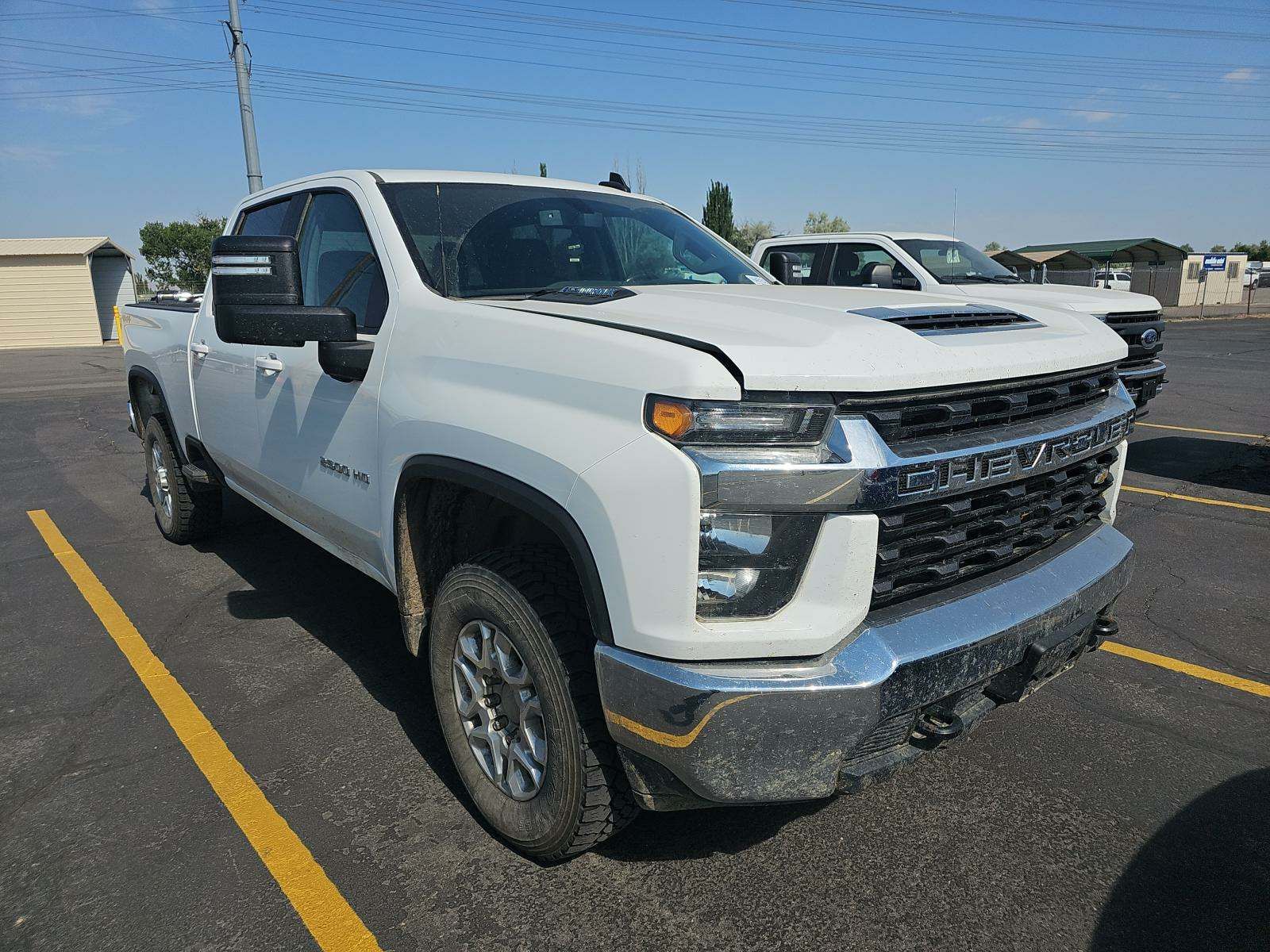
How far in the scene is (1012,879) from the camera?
2.47 m

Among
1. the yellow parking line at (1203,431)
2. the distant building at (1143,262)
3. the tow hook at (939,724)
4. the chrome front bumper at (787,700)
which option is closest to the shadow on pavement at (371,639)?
the chrome front bumper at (787,700)

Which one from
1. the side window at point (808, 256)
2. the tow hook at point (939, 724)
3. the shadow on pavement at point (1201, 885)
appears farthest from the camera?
the side window at point (808, 256)

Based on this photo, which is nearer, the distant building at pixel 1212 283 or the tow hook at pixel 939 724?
the tow hook at pixel 939 724

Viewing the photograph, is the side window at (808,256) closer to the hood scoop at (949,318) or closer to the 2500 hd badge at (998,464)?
the hood scoop at (949,318)

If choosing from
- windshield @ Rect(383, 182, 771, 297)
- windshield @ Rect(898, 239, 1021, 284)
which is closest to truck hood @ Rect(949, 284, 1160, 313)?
windshield @ Rect(898, 239, 1021, 284)

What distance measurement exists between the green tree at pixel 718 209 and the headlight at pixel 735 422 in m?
55.5

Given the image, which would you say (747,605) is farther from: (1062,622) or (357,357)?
(357,357)

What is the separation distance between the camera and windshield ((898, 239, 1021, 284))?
28.1ft

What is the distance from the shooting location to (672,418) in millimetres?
1914

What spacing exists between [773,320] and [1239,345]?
2297 cm

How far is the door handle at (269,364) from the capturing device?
355 cm

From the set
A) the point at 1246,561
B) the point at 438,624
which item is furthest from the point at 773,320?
the point at 1246,561

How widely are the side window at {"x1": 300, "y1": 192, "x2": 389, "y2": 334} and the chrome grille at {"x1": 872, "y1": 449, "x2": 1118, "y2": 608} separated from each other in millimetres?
1860

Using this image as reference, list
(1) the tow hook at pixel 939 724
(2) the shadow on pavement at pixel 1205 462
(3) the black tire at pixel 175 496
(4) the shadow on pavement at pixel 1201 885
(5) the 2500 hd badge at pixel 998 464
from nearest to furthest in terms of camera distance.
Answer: (5) the 2500 hd badge at pixel 998 464
(1) the tow hook at pixel 939 724
(4) the shadow on pavement at pixel 1201 885
(3) the black tire at pixel 175 496
(2) the shadow on pavement at pixel 1205 462
